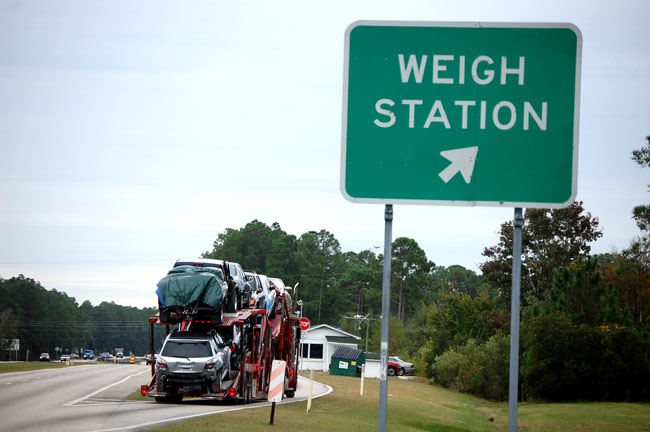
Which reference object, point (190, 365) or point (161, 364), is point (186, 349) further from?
point (161, 364)

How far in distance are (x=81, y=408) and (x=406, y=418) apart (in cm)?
1198

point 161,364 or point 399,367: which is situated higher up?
point 161,364

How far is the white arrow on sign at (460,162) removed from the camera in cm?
679

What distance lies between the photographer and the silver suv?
79.6 feet

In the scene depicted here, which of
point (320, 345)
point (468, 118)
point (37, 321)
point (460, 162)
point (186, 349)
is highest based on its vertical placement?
point (468, 118)

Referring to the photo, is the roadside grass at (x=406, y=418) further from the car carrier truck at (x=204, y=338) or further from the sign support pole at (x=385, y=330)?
the sign support pole at (x=385, y=330)

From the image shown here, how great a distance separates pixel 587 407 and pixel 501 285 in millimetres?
36068

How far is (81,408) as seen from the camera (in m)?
21.4

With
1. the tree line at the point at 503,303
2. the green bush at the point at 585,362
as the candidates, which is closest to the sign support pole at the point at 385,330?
the tree line at the point at 503,303

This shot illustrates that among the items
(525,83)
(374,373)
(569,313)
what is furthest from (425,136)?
(374,373)

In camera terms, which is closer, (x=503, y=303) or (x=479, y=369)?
Answer: (x=479, y=369)

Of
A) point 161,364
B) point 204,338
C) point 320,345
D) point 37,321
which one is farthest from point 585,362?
point 37,321

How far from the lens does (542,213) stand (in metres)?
68.7

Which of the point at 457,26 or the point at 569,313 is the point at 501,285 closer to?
the point at 569,313
